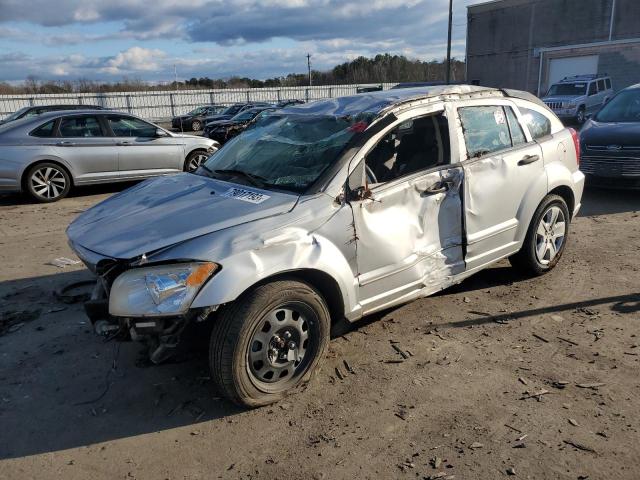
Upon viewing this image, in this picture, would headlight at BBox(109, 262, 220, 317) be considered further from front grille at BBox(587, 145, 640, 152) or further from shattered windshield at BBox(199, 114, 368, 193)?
front grille at BBox(587, 145, 640, 152)

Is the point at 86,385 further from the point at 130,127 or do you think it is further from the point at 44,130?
the point at 130,127

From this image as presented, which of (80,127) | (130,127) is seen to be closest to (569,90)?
(130,127)

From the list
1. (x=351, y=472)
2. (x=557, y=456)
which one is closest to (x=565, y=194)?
(x=557, y=456)

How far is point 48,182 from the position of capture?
9047 mm

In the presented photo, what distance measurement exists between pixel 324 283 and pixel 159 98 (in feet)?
138

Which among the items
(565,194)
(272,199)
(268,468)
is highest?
(272,199)

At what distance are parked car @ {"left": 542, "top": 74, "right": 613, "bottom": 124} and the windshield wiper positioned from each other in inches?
783

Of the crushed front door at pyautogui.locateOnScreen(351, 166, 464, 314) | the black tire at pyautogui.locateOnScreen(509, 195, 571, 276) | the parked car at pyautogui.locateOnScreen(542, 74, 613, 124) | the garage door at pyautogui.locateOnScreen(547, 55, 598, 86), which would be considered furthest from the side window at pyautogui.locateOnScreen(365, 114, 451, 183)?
the garage door at pyautogui.locateOnScreen(547, 55, 598, 86)

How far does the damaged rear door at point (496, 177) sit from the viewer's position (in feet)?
13.5

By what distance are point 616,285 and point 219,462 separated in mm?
3934

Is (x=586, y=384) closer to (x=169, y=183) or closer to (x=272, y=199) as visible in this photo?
(x=272, y=199)

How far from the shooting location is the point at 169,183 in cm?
401

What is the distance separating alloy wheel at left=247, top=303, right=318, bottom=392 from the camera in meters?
3.04

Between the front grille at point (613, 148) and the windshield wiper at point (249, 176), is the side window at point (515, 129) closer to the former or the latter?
the windshield wiper at point (249, 176)
